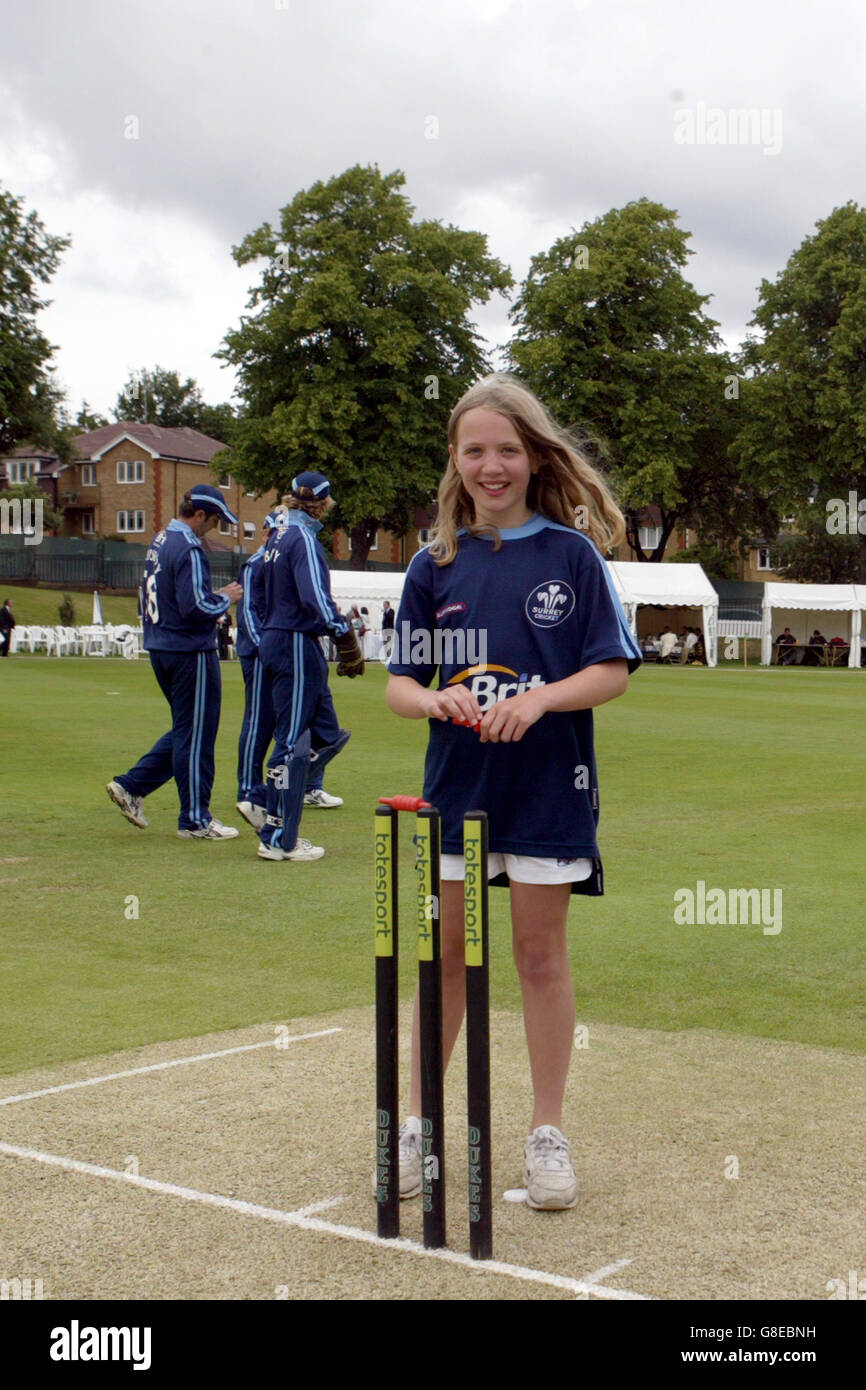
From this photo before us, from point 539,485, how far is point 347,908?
410cm

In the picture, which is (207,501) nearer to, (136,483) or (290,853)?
(290,853)

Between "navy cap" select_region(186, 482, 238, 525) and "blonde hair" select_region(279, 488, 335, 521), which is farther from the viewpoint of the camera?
"navy cap" select_region(186, 482, 238, 525)

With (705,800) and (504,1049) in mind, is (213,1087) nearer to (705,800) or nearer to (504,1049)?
(504,1049)

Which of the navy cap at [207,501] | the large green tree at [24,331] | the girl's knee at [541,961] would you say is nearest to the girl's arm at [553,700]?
the girl's knee at [541,961]

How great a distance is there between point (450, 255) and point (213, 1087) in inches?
2339

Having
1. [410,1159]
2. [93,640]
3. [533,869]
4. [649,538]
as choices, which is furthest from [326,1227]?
[649,538]

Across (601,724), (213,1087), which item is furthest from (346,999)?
(601,724)

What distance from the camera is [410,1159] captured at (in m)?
3.97

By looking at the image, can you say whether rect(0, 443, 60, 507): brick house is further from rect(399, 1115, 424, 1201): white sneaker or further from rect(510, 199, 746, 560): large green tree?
rect(399, 1115, 424, 1201): white sneaker

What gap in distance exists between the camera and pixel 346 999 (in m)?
5.99

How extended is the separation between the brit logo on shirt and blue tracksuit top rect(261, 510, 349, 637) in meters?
5.75

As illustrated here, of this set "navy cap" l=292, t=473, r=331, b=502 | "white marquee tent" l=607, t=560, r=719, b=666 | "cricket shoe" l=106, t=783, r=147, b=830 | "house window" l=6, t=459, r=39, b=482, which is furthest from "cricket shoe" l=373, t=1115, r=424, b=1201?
"house window" l=6, t=459, r=39, b=482

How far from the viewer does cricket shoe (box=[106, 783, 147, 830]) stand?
1054 cm

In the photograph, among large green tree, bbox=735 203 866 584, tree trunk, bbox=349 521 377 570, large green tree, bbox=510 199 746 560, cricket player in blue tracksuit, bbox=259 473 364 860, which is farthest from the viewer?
tree trunk, bbox=349 521 377 570
